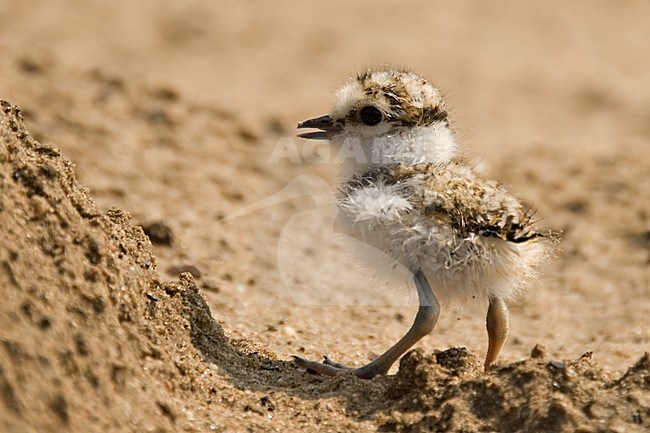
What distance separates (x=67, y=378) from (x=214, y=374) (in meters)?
0.98

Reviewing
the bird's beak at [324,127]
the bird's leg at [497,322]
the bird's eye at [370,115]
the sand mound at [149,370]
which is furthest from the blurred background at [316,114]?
the sand mound at [149,370]

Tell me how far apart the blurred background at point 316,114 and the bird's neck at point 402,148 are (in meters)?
0.45

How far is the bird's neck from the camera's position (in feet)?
14.7

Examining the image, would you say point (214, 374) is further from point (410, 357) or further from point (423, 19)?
point (423, 19)

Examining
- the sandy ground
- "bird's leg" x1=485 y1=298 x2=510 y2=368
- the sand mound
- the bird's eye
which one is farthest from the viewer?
the bird's eye

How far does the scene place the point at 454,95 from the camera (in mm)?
10828

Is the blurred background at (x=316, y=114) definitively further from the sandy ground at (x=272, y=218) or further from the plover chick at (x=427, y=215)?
the plover chick at (x=427, y=215)

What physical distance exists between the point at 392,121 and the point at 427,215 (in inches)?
30.1

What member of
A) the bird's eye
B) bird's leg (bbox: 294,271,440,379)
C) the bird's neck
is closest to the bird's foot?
bird's leg (bbox: 294,271,440,379)

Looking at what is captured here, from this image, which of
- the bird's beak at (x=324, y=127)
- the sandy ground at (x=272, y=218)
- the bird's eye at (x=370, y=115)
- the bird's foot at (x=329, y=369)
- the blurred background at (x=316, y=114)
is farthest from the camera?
the blurred background at (x=316, y=114)

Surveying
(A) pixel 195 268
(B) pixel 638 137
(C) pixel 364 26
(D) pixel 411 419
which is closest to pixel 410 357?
(D) pixel 411 419

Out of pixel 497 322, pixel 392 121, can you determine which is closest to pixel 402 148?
pixel 392 121

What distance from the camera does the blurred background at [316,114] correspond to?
19.4 ft

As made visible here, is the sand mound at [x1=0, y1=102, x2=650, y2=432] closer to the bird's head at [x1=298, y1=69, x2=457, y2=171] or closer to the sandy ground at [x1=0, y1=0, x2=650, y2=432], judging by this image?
the sandy ground at [x1=0, y1=0, x2=650, y2=432]
